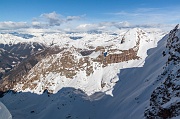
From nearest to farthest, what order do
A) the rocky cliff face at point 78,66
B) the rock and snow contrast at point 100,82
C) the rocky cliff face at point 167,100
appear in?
the rocky cliff face at point 167,100 → the rock and snow contrast at point 100,82 → the rocky cliff face at point 78,66

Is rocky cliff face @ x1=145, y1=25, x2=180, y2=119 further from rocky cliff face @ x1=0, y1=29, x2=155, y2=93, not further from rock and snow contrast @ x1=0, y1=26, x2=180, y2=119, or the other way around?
rocky cliff face @ x1=0, y1=29, x2=155, y2=93

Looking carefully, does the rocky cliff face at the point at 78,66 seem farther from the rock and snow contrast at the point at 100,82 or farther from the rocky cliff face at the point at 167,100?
the rocky cliff face at the point at 167,100

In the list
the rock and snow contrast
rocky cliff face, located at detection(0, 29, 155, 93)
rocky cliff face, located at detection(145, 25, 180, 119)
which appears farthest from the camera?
rocky cliff face, located at detection(0, 29, 155, 93)

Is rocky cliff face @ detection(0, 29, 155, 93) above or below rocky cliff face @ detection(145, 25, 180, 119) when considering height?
below

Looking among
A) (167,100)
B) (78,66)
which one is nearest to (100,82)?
(78,66)

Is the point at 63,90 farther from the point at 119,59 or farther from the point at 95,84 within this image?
the point at 119,59

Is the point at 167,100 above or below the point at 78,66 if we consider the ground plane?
above

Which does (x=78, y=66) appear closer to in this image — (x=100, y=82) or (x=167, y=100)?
(x=100, y=82)

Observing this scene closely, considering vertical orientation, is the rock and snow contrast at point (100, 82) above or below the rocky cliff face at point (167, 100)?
below

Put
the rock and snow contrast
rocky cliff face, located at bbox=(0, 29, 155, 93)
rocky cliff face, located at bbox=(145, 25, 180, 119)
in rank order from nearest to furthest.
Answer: rocky cliff face, located at bbox=(145, 25, 180, 119) < the rock and snow contrast < rocky cliff face, located at bbox=(0, 29, 155, 93)

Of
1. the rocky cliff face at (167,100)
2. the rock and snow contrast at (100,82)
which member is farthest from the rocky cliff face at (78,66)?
the rocky cliff face at (167,100)

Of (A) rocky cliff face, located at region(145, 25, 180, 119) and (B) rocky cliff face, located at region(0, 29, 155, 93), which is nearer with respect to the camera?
(A) rocky cliff face, located at region(145, 25, 180, 119)

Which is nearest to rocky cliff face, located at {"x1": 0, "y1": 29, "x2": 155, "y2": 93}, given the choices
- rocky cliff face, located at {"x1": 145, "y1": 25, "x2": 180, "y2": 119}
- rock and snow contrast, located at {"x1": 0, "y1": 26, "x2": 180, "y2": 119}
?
rock and snow contrast, located at {"x1": 0, "y1": 26, "x2": 180, "y2": 119}
